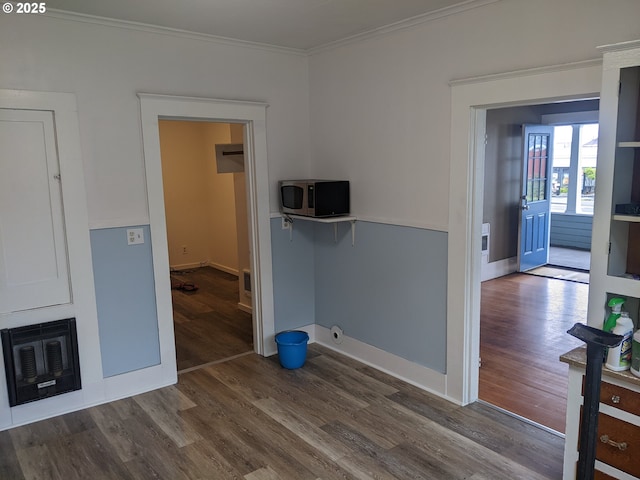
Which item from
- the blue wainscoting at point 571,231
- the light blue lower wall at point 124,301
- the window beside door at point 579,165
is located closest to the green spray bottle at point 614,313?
the light blue lower wall at point 124,301

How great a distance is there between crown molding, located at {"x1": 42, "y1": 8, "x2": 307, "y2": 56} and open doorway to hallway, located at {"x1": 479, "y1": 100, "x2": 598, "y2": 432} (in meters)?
3.08

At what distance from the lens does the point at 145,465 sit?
8.84 feet

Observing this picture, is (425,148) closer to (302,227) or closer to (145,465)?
(302,227)

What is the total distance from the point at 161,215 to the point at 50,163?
78 centimetres

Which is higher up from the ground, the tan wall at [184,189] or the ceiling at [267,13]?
the ceiling at [267,13]

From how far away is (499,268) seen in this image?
6750 mm

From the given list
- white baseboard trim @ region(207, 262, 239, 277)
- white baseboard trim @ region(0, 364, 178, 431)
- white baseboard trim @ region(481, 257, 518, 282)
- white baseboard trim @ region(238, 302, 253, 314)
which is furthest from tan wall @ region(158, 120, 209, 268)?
white baseboard trim @ region(481, 257, 518, 282)

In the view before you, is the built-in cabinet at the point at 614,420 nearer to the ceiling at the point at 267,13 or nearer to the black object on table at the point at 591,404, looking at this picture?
the black object on table at the point at 591,404

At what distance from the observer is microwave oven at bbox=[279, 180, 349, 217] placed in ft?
12.2

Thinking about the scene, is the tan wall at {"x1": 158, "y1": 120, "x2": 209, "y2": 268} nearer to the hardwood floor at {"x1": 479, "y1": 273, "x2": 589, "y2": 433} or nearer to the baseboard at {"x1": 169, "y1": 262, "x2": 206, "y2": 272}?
the baseboard at {"x1": 169, "y1": 262, "x2": 206, "y2": 272}

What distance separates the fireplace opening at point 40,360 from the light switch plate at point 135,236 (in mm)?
641

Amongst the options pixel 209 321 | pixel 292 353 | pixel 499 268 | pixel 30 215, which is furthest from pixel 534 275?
pixel 30 215

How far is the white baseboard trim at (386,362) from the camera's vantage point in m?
3.44

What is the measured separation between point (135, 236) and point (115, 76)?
1094 mm
